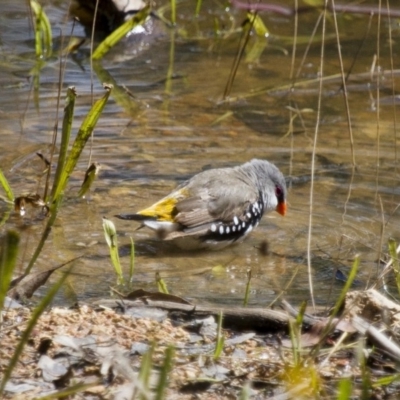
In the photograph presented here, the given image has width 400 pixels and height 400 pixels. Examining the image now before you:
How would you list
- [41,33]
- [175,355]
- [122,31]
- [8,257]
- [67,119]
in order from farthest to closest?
[41,33], [122,31], [67,119], [175,355], [8,257]

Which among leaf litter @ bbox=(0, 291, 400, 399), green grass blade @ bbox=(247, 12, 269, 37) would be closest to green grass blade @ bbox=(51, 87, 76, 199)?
leaf litter @ bbox=(0, 291, 400, 399)

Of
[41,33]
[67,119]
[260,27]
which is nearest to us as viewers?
[67,119]

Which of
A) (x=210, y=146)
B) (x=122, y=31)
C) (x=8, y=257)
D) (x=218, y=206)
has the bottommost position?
(x=218, y=206)

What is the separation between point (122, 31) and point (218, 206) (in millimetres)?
2985

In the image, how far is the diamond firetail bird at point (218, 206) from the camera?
7.20 m

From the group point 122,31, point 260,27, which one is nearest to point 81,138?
point 122,31

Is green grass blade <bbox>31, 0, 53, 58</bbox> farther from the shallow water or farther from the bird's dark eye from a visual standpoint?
the bird's dark eye

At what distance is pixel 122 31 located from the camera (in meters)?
9.84

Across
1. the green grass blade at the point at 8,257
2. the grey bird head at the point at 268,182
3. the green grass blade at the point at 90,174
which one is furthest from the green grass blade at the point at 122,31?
the green grass blade at the point at 8,257

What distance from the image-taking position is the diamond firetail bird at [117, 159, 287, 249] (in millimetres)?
A: 7195

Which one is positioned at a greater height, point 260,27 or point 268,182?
point 260,27

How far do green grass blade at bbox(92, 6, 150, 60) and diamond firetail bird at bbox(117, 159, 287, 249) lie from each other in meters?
2.56

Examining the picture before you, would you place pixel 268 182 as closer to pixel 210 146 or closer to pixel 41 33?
pixel 210 146

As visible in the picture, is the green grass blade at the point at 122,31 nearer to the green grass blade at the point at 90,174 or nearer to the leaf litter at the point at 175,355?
the green grass blade at the point at 90,174
